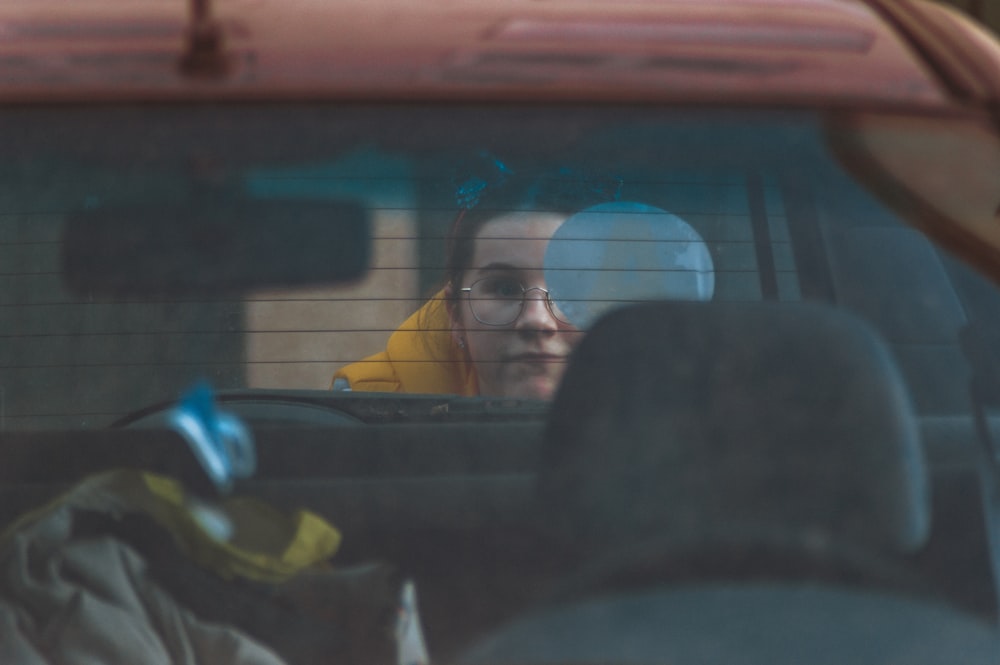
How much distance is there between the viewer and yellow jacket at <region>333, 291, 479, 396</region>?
1.61m

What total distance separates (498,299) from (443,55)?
379mm

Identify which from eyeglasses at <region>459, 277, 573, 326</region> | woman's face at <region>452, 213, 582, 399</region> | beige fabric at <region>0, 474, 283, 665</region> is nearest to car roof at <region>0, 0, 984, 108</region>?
woman's face at <region>452, 213, 582, 399</region>

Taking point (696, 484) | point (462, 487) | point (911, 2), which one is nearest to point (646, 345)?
point (696, 484)

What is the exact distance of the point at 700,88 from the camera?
Result: 4.33 ft

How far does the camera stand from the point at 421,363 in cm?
179

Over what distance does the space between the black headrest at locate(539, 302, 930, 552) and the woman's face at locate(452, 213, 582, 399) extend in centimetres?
15

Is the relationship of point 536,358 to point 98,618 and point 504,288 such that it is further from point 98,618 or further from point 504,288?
point 98,618

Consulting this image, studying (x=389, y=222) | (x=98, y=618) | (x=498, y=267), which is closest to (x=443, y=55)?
(x=389, y=222)

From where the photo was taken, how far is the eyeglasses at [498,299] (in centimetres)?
159

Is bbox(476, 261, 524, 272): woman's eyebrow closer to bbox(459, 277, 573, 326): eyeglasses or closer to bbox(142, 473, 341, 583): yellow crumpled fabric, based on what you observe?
bbox(459, 277, 573, 326): eyeglasses

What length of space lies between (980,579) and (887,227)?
0.40 metres

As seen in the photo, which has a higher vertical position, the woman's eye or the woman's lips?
the woman's eye

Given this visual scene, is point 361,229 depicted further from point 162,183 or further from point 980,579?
point 980,579

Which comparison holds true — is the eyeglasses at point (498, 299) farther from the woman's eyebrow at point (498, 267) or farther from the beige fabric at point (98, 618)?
the beige fabric at point (98, 618)
